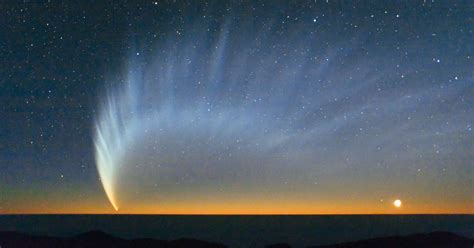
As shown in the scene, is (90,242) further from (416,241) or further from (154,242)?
(416,241)

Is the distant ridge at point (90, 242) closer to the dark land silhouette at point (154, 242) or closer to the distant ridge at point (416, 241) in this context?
the dark land silhouette at point (154, 242)

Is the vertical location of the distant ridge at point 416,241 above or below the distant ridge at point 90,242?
below

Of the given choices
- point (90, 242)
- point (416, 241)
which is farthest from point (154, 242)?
point (416, 241)

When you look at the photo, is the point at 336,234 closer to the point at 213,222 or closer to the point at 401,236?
the point at 401,236

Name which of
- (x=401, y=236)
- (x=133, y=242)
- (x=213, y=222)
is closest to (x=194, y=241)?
(x=133, y=242)

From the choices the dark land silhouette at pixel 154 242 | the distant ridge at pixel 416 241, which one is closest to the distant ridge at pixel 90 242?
the dark land silhouette at pixel 154 242

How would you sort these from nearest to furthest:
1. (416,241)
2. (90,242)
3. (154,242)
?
(90,242), (416,241), (154,242)

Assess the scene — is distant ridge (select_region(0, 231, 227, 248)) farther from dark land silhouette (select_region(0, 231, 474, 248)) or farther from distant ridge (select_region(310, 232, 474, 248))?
distant ridge (select_region(310, 232, 474, 248))

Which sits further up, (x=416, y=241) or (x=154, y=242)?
(x=154, y=242)
